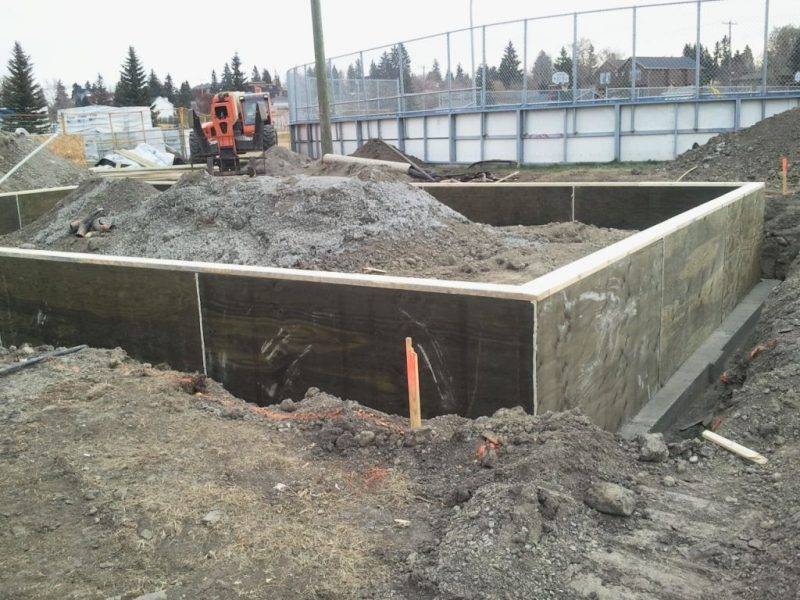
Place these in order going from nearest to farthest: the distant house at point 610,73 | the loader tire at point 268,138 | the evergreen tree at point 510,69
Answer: the distant house at point 610,73
the loader tire at point 268,138
the evergreen tree at point 510,69

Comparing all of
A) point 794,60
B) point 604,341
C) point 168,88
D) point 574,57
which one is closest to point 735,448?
point 604,341

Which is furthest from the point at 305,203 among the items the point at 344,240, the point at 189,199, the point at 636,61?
the point at 636,61

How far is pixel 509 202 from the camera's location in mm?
11086

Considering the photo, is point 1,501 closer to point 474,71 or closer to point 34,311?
point 34,311

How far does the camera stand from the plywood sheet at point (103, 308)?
219 inches

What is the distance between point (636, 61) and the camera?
20.4 metres

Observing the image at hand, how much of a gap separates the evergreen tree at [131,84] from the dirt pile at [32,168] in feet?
181

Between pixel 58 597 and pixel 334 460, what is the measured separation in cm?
133

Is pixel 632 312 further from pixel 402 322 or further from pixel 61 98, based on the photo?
pixel 61 98

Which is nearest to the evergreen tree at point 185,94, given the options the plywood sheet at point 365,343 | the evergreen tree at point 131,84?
the evergreen tree at point 131,84

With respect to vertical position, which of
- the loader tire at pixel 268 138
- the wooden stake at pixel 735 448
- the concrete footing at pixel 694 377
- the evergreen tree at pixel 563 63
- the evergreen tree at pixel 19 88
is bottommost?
the concrete footing at pixel 694 377

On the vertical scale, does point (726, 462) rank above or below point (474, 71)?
below

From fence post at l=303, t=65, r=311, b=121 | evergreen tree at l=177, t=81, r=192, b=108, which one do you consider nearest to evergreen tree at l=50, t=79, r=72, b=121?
evergreen tree at l=177, t=81, r=192, b=108

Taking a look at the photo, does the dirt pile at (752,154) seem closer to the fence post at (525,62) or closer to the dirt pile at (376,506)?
the fence post at (525,62)
